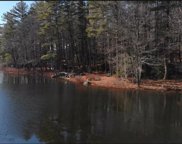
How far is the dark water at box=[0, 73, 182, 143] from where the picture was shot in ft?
77.4

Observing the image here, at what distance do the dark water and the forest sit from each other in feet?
21.1

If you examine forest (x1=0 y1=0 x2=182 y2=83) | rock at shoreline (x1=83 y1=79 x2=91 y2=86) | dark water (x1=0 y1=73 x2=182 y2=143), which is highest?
forest (x1=0 y1=0 x2=182 y2=83)

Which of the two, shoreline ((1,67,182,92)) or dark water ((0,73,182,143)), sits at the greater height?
shoreline ((1,67,182,92))

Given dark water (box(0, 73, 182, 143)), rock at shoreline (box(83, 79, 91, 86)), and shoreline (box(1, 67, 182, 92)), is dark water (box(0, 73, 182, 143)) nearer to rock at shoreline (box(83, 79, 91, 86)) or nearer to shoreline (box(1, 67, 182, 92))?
shoreline (box(1, 67, 182, 92))

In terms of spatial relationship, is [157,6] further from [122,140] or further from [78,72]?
[78,72]

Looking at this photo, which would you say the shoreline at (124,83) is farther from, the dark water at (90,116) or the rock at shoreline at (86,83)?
the dark water at (90,116)

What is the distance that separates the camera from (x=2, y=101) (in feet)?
121

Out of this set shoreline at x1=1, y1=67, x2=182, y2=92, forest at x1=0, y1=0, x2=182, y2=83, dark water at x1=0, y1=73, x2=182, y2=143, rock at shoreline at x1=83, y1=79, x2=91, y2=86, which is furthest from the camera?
rock at shoreline at x1=83, y1=79, x2=91, y2=86

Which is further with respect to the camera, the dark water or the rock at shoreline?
the rock at shoreline

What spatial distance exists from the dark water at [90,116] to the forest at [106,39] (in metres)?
6.45

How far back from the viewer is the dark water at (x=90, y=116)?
77.4 feet

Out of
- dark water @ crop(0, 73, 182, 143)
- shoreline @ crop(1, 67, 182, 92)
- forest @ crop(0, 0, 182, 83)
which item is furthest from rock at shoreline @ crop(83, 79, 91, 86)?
dark water @ crop(0, 73, 182, 143)

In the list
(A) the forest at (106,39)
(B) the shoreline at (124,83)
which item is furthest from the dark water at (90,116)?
(A) the forest at (106,39)

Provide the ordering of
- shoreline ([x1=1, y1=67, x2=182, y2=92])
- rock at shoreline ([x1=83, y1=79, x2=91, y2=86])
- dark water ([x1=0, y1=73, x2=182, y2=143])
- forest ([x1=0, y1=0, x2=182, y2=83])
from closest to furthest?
dark water ([x1=0, y1=73, x2=182, y2=143]) → forest ([x1=0, y1=0, x2=182, y2=83]) → shoreline ([x1=1, y1=67, x2=182, y2=92]) → rock at shoreline ([x1=83, y1=79, x2=91, y2=86])
